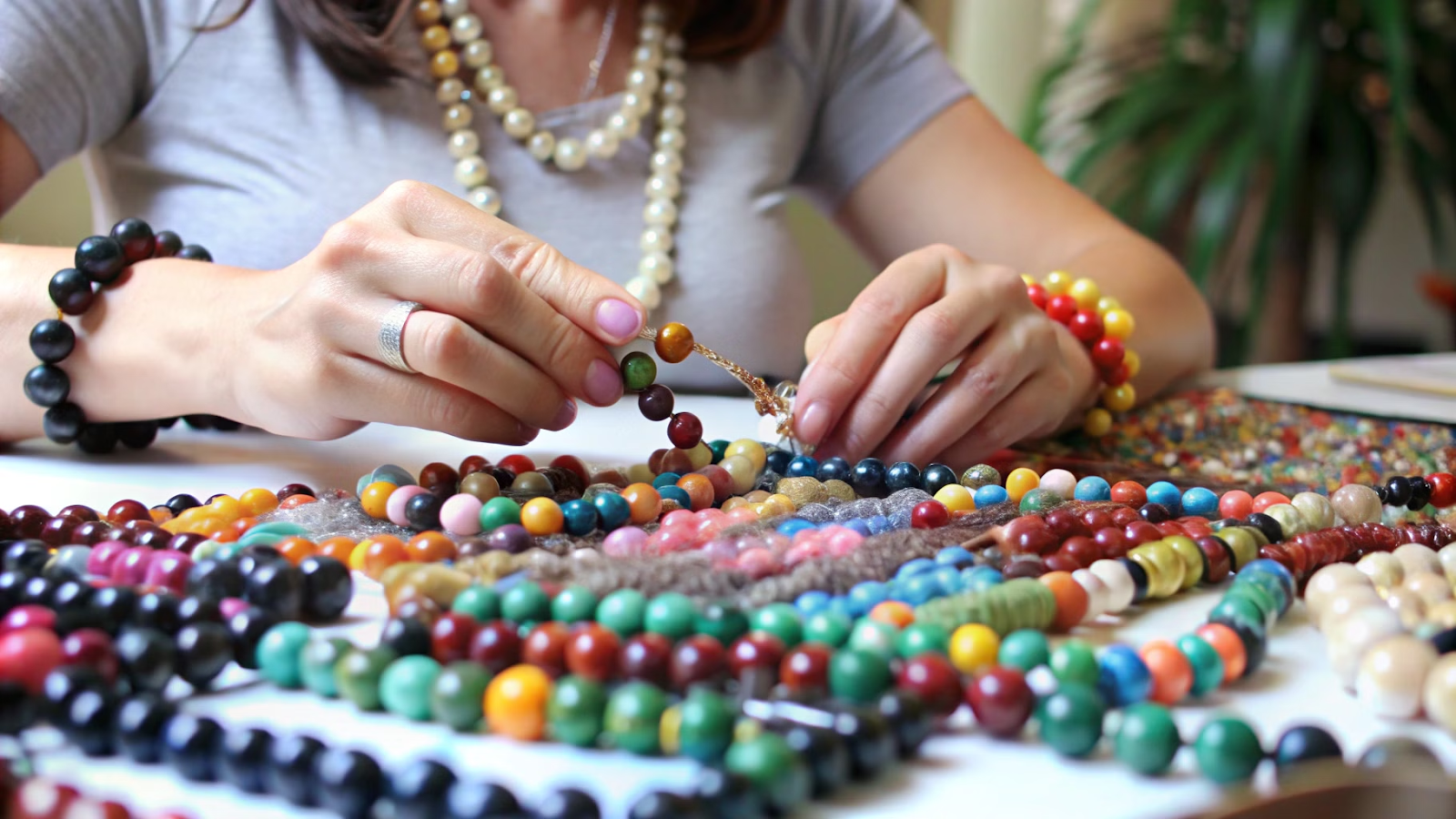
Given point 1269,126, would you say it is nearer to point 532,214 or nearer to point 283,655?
point 532,214

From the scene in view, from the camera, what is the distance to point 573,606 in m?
0.40

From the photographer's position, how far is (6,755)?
32 cm

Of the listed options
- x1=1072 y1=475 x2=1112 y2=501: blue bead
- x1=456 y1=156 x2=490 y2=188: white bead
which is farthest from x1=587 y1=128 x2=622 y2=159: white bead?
x1=1072 y1=475 x2=1112 y2=501: blue bead

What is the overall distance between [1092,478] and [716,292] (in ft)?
1.60

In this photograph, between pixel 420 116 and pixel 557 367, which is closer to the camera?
pixel 557 367

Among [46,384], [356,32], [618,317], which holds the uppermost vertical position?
[356,32]

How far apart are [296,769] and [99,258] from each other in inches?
19.9

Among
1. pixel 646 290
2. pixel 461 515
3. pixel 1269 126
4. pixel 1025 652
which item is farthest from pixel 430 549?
pixel 1269 126

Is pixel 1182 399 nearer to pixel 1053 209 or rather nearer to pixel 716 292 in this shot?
pixel 1053 209

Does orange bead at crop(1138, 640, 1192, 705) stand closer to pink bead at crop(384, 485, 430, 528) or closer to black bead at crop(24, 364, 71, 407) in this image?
pink bead at crop(384, 485, 430, 528)

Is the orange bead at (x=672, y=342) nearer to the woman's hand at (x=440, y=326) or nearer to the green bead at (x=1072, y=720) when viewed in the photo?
the woman's hand at (x=440, y=326)

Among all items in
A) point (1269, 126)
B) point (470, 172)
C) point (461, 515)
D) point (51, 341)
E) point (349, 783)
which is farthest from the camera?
point (1269, 126)

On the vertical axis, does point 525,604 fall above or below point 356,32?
below

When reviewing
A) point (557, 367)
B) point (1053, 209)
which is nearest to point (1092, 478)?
point (557, 367)
